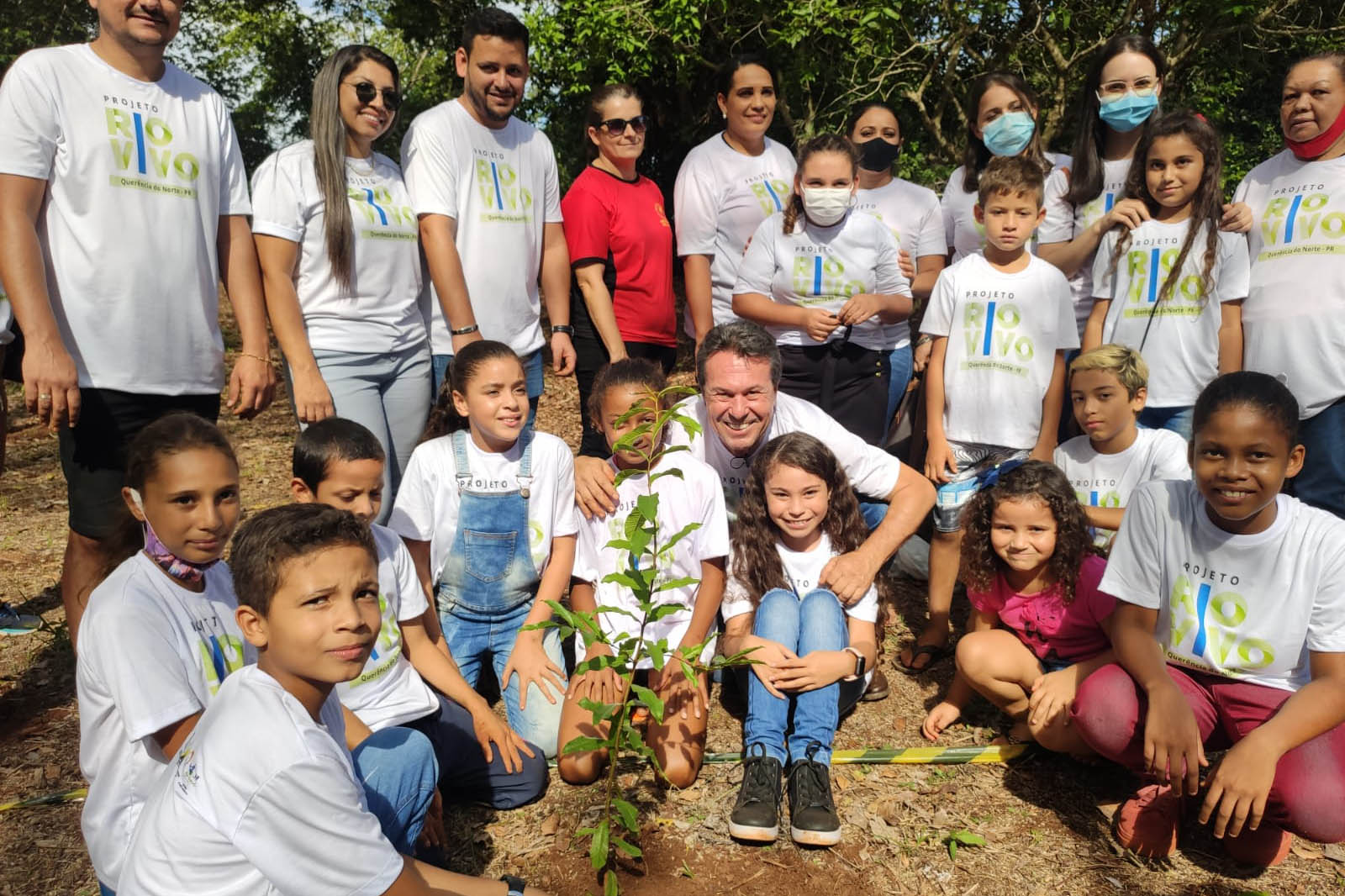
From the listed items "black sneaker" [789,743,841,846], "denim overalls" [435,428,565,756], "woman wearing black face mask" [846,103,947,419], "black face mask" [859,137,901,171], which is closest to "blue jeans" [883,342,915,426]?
"woman wearing black face mask" [846,103,947,419]

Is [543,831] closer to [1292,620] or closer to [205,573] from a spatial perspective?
[205,573]

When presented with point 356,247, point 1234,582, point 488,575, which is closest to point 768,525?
point 488,575

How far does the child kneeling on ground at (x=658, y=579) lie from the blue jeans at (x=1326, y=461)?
2.19m

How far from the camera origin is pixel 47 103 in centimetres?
294

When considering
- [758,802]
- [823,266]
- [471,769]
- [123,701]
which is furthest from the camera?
[823,266]

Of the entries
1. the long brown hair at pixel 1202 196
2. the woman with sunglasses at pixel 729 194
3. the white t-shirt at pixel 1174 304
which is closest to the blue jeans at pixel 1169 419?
the white t-shirt at pixel 1174 304

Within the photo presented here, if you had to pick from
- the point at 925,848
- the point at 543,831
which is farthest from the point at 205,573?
the point at 925,848

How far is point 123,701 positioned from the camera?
215 cm

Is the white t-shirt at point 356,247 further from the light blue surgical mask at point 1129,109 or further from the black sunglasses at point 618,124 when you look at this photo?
the light blue surgical mask at point 1129,109

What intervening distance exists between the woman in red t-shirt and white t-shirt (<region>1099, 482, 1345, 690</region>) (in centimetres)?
231

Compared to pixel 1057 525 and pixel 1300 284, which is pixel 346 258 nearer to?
pixel 1057 525

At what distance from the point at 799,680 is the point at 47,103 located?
9.45 feet

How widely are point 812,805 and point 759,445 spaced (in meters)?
1.38

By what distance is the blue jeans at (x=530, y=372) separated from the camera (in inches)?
162
